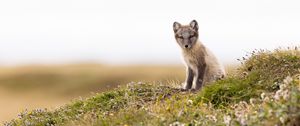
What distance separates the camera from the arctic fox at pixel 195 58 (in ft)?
48.1

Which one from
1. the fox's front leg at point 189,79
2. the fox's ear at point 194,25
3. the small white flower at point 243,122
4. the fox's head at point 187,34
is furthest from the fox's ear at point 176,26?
the small white flower at point 243,122

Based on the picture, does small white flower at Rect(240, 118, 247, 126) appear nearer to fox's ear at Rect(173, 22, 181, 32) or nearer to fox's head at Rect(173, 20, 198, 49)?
fox's head at Rect(173, 20, 198, 49)

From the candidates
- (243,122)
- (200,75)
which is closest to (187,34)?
(200,75)

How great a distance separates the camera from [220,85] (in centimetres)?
1219

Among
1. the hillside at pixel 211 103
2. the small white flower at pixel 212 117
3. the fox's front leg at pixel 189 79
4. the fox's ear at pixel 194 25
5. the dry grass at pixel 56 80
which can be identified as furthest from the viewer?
the dry grass at pixel 56 80

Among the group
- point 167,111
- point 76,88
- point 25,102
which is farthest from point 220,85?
point 76,88

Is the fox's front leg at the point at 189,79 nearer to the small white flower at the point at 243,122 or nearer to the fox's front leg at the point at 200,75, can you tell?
the fox's front leg at the point at 200,75

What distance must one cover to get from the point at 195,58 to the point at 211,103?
3.55 meters

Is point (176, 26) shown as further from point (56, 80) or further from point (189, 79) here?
point (56, 80)

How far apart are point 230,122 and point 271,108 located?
2.35 ft

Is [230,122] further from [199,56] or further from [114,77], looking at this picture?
[114,77]

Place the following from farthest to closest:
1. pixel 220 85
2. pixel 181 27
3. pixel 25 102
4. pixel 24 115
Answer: pixel 25 102, pixel 181 27, pixel 24 115, pixel 220 85

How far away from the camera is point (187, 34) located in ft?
48.2

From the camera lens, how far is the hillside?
25.2ft
